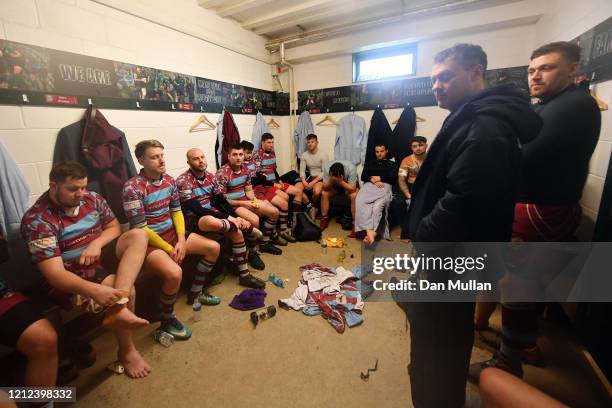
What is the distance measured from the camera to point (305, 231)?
3.29m

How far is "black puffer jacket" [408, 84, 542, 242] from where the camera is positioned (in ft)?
2.93

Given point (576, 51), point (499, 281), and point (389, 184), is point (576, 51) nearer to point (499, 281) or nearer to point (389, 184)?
point (499, 281)

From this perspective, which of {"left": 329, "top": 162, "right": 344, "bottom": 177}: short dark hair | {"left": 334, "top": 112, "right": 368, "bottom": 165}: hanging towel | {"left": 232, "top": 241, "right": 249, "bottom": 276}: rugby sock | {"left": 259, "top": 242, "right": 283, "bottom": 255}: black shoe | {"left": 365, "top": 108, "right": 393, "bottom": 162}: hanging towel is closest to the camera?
{"left": 232, "top": 241, "right": 249, "bottom": 276}: rugby sock

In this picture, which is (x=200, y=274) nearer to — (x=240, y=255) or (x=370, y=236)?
(x=240, y=255)

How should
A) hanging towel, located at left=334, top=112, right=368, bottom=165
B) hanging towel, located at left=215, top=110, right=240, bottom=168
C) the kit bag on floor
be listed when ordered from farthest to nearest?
hanging towel, located at left=334, top=112, right=368, bottom=165
hanging towel, located at left=215, top=110, right=240, bottom=168
the kit bag on floor

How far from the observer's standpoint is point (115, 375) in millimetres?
1567

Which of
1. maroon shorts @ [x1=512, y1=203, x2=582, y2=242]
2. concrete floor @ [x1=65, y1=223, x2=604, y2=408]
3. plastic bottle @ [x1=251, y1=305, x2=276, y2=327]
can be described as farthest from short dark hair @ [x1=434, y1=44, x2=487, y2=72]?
plastic bottle @ [x1=251, y1=305, x2=276, y2=327]

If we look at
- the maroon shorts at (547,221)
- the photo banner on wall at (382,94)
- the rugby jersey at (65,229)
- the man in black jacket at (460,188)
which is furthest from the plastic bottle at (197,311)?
the photo banner on wall at (382,94)

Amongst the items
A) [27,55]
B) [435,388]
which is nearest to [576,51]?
[435,388]

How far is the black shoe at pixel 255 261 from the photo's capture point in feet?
8.86

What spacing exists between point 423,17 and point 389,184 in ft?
6.89

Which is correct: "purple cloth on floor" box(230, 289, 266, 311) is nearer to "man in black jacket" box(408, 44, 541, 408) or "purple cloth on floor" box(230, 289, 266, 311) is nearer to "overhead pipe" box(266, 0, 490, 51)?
"man in black jacket" box(408, 44, 541, 408)

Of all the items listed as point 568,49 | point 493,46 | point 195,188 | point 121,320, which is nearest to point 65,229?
point 121,320

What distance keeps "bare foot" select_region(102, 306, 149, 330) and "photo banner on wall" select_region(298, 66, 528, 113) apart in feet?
12.6
